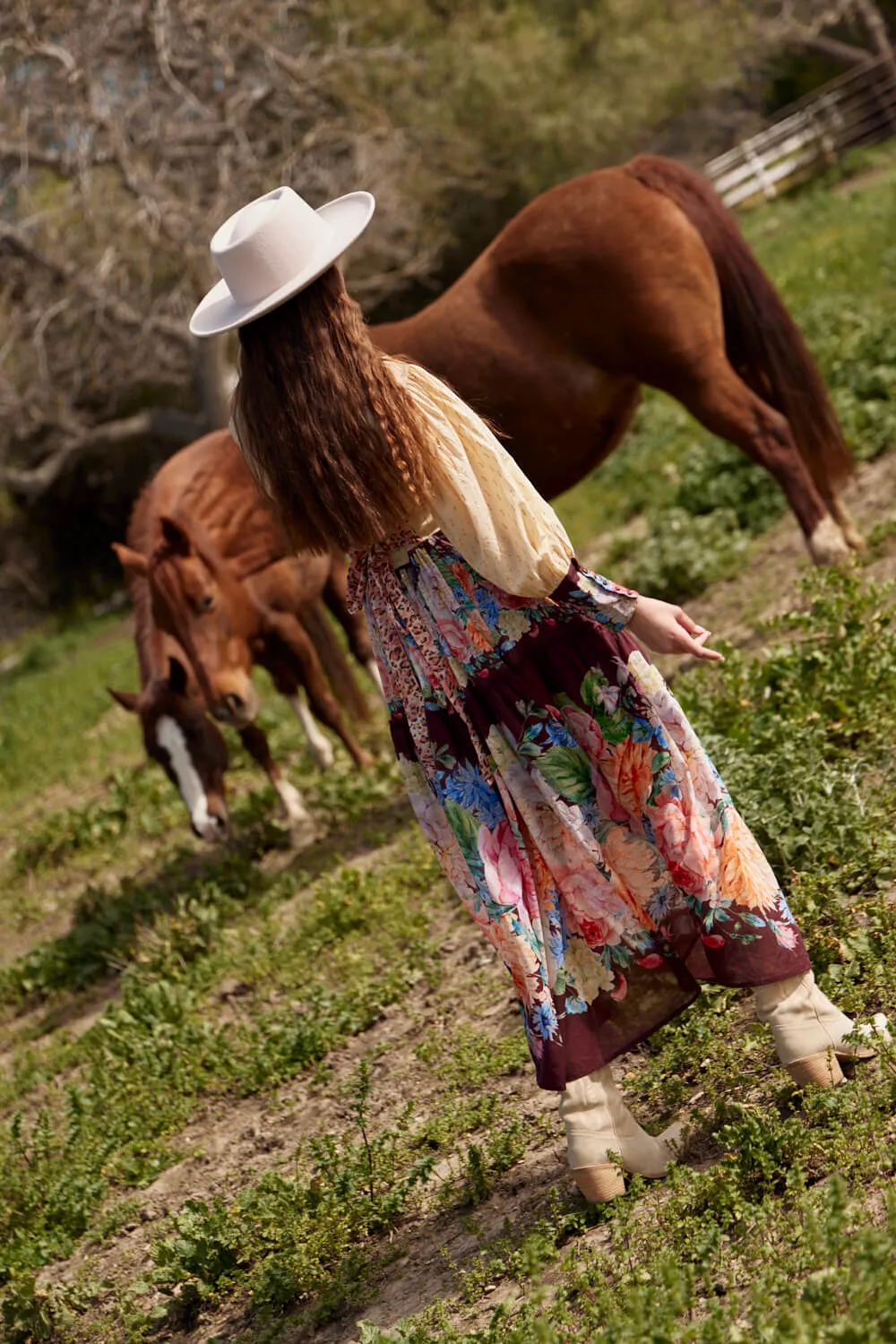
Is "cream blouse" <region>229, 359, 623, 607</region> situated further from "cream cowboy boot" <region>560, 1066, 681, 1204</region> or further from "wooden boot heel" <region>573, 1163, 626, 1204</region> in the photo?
"wooden boot heel" <region>573, 1163, 626, 1204</region>

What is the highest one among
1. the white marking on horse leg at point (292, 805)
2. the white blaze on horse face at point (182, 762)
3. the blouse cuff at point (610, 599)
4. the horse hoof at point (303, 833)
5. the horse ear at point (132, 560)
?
the blouse cuff at point (610, 599)

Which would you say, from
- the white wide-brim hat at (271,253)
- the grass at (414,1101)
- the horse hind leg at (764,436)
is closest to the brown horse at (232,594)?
the grass at (414,1101)

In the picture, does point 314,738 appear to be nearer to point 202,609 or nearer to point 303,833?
point 303,833

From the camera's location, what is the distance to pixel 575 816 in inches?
116

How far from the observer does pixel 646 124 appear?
27484 mm

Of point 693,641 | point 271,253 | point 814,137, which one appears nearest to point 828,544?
point 693,641

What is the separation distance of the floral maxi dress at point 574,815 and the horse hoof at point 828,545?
11.0 feet

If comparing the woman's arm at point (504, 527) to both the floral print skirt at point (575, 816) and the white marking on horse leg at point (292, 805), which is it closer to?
the floral print skirt at point (575, 816)

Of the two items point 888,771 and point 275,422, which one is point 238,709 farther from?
point 275,422

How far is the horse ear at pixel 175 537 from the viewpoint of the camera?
647 cm

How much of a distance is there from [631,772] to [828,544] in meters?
3.50

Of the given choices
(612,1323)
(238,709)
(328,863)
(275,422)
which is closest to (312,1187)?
(612,1323)

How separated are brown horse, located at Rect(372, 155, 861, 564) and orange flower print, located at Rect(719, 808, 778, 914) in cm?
338

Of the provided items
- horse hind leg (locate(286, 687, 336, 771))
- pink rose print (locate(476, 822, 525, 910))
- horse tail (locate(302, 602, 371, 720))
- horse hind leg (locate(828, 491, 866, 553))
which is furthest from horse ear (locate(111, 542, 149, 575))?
pink rose print (locate(476, 822, 525, 910))
